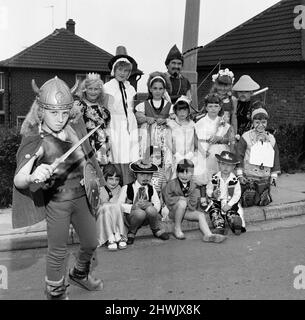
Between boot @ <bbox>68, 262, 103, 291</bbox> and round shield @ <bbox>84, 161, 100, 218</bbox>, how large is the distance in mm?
557

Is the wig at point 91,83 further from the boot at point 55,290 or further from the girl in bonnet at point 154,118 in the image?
the boot at point 55,290

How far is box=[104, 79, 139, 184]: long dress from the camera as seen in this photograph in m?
5.70

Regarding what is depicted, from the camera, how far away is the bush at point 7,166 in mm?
6176

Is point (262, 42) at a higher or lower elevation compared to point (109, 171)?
higher

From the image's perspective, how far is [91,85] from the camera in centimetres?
529

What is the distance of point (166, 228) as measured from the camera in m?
5.58

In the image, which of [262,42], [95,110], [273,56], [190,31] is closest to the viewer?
[95,110]

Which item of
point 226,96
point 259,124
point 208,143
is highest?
point 226,96

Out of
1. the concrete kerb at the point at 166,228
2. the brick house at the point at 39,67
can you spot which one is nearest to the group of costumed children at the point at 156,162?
the concrete kerb at the point at 166,228

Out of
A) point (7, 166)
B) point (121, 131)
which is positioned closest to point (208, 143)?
point (121, 131)

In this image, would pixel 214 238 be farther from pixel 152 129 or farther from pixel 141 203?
pixel 152 129

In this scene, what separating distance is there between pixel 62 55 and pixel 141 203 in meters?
21.8

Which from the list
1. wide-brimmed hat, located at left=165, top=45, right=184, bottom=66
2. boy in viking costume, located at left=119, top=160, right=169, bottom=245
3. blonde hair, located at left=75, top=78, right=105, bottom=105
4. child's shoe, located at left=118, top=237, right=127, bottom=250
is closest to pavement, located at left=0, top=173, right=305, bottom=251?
boy in viking costume, located at left=119, top=160, right=169, bottom=245
